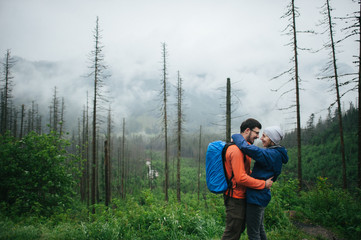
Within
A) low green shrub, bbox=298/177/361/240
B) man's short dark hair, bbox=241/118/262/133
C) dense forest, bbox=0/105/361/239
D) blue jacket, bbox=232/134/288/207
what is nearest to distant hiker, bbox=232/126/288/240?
blue jacket, bbox=232/134/288/207

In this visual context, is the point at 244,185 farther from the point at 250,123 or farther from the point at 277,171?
the point at 250,123

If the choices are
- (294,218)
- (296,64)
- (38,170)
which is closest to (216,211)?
(294,218)

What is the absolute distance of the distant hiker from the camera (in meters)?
2.17

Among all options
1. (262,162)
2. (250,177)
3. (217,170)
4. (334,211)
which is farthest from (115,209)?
(334,211)

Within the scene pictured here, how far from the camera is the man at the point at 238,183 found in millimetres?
2173

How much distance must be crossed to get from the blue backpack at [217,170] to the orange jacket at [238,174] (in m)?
0.07

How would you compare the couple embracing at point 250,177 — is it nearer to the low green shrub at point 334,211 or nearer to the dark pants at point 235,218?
the dark pants at point 235,218

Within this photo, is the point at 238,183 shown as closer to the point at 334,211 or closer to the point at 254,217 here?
the point at 254,217

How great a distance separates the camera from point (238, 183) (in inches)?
87.6

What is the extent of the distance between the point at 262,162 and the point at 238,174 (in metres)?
0.36

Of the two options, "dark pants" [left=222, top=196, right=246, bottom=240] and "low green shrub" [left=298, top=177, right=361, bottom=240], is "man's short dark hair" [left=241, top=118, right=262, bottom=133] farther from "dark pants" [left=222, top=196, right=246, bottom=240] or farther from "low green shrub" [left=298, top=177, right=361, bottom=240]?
"low green shrub" [left=298, top=177, right=361, bottom=240]

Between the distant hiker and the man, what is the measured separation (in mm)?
85

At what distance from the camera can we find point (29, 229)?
494cm

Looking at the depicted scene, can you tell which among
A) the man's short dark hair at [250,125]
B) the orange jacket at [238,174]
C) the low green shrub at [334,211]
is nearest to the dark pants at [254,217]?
the orange jacket at [238,174]
